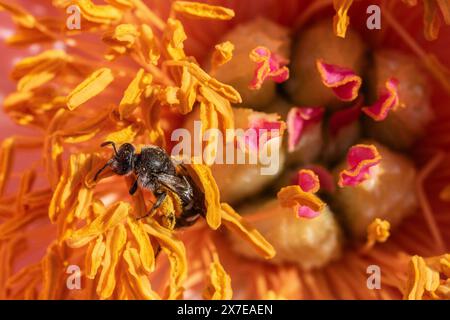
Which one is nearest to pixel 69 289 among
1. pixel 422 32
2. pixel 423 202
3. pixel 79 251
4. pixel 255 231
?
pixel 79 251

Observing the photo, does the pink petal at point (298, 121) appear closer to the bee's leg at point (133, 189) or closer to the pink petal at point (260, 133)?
the pink petal at point (260, 133)

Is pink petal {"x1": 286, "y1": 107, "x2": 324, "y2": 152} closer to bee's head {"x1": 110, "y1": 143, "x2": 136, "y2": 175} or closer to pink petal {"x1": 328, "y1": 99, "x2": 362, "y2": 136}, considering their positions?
pink petal {"x1": 328, "y1": 99, "x2": 362, "y2": 136}

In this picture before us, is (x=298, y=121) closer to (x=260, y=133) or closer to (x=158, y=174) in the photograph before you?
(x=260, y=133)

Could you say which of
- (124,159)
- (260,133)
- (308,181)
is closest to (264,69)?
(260,133)

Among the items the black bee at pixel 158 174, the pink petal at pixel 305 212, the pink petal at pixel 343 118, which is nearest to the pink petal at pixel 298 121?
the pink petal at pixel 343 118

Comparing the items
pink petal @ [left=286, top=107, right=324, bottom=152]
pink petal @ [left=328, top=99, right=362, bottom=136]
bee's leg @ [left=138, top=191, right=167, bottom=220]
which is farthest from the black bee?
pink petal @ [left=328, top=99, right=362, bottom=136]

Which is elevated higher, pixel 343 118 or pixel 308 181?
pixel 343 118
